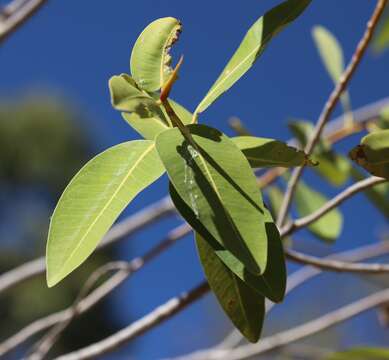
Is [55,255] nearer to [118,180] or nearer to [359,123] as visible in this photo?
[118,180]

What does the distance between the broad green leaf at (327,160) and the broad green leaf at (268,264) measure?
0.67 meters

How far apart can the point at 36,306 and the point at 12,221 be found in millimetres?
3514

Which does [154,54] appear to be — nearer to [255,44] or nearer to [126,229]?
[255,44]

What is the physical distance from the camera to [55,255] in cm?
58

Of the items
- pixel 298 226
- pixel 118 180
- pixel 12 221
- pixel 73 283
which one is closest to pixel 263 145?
pixel 118 180

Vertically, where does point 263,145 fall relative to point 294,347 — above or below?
above

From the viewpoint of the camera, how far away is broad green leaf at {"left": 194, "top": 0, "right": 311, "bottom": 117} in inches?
24.9

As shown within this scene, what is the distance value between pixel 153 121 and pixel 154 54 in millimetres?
54

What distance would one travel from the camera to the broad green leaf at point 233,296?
62cm

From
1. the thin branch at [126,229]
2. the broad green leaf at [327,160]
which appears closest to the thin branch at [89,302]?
the thin branch at [126,229]

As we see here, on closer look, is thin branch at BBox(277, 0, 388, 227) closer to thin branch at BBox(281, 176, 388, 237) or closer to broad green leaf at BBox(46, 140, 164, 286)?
thin branch at BBox(281, 176, 388, 237)

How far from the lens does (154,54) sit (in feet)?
1.99

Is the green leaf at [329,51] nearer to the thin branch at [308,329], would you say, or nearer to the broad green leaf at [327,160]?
the broad green leaf at [327,160]

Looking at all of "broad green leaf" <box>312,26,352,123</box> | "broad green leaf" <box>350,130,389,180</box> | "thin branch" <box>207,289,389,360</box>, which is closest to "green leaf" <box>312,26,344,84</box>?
"broad green leaf" <box>312,26,352,123</box>
